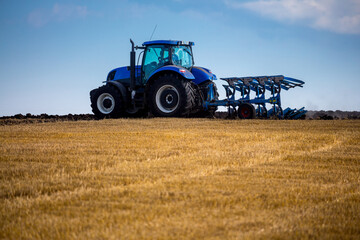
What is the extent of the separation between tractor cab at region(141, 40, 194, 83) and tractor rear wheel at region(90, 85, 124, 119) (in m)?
1.11

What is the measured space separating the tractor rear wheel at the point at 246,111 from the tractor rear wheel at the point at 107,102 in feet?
13.2

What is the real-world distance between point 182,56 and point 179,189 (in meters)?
10.8

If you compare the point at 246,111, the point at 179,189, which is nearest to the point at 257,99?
the point at 246,111

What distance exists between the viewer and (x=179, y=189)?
166 inches

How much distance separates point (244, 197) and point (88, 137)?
18.1 ft

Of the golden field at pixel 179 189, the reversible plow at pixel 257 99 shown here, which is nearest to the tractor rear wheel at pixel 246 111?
the reversible plow at pixel 257 99

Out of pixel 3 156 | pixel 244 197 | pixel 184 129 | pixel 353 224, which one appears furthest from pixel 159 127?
pixel 353 224

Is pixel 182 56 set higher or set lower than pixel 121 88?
higher

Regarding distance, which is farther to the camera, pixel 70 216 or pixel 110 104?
pixel 110 104

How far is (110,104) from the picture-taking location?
604 inches

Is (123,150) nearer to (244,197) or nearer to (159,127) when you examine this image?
(244,197)

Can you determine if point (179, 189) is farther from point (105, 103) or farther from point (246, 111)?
point (105, 103)

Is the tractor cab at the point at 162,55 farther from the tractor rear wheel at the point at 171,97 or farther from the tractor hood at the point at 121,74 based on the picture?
the tractor hood at the point at 121,74

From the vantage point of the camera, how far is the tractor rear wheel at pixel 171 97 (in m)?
13.7
